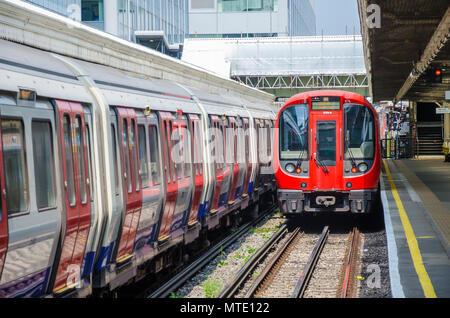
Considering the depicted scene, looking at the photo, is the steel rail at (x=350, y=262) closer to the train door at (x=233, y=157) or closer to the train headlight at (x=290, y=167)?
the train headlight at (x=290, y=167)

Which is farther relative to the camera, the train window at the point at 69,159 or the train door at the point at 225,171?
the train door at the point at 225,171

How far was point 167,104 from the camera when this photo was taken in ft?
34.1

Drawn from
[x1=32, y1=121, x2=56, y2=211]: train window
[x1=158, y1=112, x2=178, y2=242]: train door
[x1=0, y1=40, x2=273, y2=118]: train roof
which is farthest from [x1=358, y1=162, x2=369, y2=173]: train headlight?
[x1=32, y1=121, x2=56, y2=211]: train window

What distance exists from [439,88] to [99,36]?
925 inches

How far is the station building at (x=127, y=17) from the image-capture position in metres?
44.1

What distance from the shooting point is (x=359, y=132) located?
49.4ft

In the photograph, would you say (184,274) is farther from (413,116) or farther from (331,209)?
(413,116)

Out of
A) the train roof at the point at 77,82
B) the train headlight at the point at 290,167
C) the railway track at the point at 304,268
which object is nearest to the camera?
the train roof at the point at 77,82

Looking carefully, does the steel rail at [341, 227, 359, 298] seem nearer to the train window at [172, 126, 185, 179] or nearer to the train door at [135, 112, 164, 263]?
the train door at [135, 112, 164, 263]

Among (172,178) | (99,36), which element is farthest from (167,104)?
(99,36)

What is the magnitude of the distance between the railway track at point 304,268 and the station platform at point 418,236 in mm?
946

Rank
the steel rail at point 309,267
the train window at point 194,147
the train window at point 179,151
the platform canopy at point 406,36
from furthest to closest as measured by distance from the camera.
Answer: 1. the platform canopy at point 406,36
2. the train window at point 194,147
3. the train window at point 179,151
4. the steel rail at point 309,267

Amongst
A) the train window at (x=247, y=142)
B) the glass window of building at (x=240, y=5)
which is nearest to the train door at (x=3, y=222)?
the train window at (x=247, y=142)

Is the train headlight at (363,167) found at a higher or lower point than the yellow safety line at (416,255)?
higher
